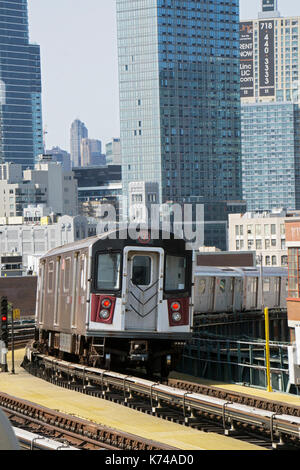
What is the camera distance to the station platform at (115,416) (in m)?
21.0

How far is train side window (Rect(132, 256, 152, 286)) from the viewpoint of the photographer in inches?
1121

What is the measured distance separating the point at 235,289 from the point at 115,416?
33981 millimetres

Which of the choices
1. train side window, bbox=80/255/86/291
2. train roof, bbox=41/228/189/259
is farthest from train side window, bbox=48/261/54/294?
train roof, bbox=41/228/189/259

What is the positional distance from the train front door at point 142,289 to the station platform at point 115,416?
7.94 ft

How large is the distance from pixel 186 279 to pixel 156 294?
1.03 meters

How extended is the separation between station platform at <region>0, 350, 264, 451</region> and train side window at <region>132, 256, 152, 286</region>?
3.41 m

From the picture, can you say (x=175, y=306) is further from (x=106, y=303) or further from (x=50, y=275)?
(x=50, y=275)

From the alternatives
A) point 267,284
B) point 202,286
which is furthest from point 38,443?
point 267,284

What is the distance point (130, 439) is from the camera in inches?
759

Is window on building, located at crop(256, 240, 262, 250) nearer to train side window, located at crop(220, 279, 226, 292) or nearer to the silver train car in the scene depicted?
the silver train car

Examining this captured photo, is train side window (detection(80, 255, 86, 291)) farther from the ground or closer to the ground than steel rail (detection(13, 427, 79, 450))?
farther from the ground

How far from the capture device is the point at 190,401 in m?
24.0

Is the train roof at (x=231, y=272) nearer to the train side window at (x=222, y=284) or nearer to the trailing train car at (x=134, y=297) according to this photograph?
the train side window at (x=222, y=284)
